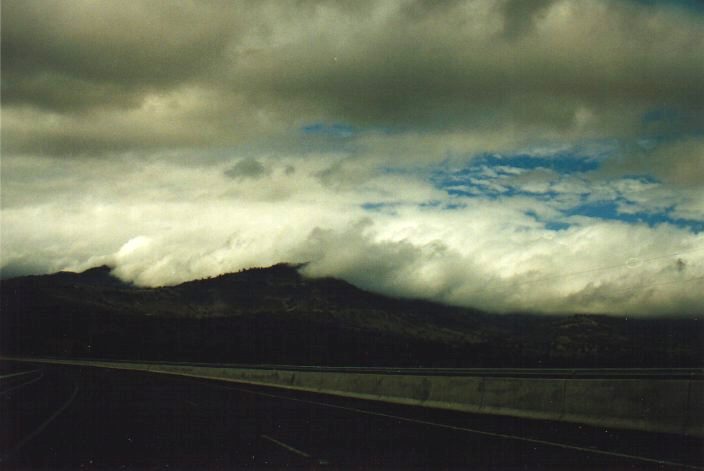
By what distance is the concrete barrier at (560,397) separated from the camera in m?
14.2

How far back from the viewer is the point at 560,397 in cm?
1786

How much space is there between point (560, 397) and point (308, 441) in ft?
24.3

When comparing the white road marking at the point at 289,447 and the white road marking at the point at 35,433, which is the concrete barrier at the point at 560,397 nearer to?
the white road marking at the point at 289,447

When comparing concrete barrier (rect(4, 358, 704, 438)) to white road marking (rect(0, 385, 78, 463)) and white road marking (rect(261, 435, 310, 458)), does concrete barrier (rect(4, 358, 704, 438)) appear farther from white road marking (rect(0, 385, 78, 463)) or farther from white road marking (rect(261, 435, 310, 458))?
white road marking (rect(0, 385, 78, 463))

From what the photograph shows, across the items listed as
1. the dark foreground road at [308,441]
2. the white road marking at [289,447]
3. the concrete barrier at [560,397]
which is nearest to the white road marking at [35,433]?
the dark foreground road at [308,441]

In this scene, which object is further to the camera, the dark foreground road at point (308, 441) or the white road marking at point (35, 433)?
the white road marking at point (35, 433)

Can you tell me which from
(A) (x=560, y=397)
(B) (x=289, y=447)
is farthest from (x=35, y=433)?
(A) (x=560, y=397)

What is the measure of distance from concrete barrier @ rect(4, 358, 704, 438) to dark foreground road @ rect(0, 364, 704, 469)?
53cm

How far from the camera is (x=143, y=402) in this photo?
23.6m

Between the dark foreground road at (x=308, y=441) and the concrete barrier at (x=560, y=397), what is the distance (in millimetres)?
533

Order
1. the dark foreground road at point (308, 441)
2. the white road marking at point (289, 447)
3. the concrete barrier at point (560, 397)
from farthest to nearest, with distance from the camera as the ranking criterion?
the concrete barrier at point (560, 397) < the white road marking at point (289, 447) < the dark foreground road at point (308, 441)

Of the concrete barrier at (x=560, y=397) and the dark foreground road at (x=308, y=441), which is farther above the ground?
the concrete barrier at (x=560, y=397)

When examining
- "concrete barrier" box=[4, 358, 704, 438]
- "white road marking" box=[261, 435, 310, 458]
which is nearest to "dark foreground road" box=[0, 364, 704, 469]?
"white road marking" box=[261, 435, 310, 458]

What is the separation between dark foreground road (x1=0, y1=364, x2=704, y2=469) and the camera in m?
10.7
